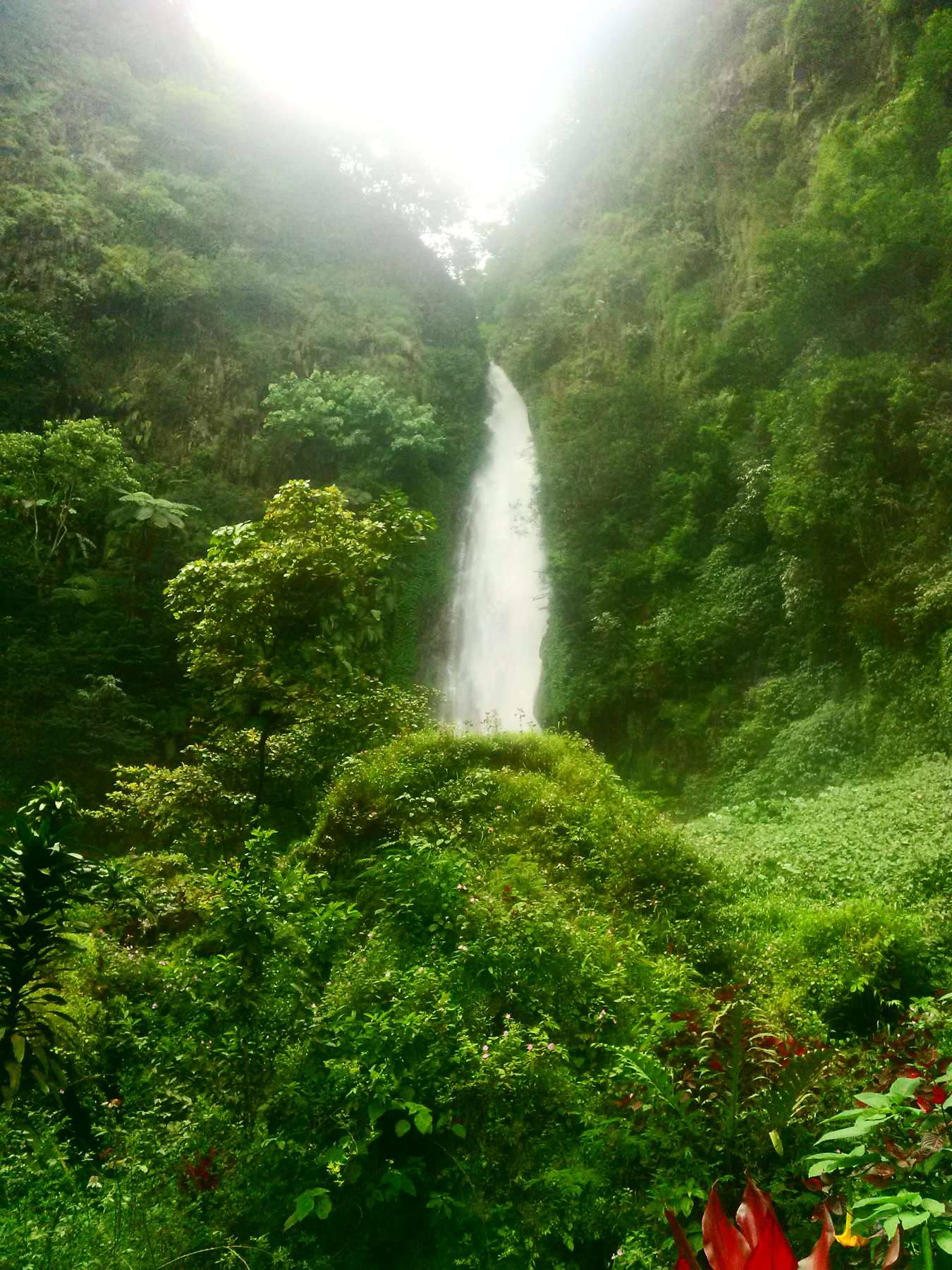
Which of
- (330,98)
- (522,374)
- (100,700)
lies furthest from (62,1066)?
(330,98)

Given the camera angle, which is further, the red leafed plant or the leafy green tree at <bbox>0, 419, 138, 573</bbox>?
the leafy green tree at <bbox>0, 419, 138, 573</bbox>

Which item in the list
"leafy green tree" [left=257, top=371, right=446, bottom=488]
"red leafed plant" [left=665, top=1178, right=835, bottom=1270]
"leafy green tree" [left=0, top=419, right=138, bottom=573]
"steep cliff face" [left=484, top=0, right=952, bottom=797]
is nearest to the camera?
"red leafed plant" [left=665, top=1178, right=835, bottom=1270]

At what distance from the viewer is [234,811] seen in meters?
8.17

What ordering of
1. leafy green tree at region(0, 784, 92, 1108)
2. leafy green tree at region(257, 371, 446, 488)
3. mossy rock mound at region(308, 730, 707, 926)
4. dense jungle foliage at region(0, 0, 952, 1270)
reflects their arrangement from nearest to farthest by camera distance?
1. dense jungle foliage at region(0, 0, 952, 1270)
2. leafy green tree at region(0, 784, 92, 1108)
3. mossy rock mound at region(308, 730, 707, 926)
4. leafy green tree at region(257, 371, 446, 488)

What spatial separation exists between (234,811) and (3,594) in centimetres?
711

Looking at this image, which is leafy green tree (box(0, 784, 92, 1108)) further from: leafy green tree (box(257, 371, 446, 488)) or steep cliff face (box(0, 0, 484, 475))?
steep cliff face (box(0, 0, 484, 475))

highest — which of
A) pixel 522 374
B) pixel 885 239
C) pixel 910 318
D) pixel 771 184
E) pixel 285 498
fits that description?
pixel 522 374

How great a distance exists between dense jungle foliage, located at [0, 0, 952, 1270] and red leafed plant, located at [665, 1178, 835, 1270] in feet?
0.04

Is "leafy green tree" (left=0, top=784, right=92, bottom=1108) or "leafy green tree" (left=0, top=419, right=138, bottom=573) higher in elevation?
"leafy green tree" (left=0, top=419, right=138, bottom=573)

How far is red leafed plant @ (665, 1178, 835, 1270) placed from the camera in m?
1.41

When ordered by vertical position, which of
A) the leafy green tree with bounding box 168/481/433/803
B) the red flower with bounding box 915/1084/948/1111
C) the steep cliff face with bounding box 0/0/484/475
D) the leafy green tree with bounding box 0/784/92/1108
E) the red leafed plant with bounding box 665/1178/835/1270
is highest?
the steep cliff face with bounding box 0/0/484/475

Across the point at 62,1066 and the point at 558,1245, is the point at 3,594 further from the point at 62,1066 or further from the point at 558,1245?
the point at 558,1245

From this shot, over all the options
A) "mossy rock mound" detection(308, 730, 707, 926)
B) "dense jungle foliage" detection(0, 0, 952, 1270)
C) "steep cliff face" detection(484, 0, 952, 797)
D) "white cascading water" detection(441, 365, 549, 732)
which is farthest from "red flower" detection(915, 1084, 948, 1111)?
"white cascading water" detection(441, 365, 549, 732)

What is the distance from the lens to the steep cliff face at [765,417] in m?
10.6
